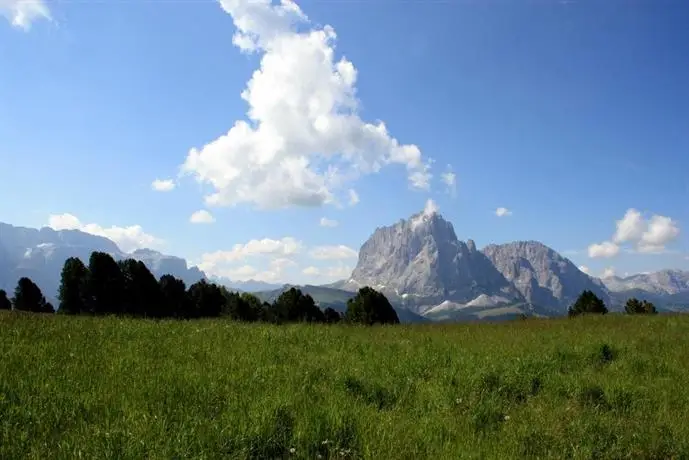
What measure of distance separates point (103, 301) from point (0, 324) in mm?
45181

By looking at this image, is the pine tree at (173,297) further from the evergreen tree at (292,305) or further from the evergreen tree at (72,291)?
the evergreen tree at (292,305)

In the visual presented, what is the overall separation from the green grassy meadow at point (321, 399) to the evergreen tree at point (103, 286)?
44272 mm

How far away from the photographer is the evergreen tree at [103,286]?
52.9m

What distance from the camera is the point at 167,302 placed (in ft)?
212

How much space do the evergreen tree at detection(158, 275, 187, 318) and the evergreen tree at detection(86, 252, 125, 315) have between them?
8.89 m

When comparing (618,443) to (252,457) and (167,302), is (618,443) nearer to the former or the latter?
(252,457)

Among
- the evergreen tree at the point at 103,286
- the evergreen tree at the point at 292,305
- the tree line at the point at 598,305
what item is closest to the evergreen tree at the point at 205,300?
the evergreen tree at the point at 103,286

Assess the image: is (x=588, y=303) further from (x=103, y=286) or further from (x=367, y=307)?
(x=103, y=286)

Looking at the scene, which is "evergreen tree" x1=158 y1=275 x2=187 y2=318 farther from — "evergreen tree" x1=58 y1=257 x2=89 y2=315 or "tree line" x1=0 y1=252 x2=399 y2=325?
"evergreen tree" x1=58 y1=257 x2=89 y2=315

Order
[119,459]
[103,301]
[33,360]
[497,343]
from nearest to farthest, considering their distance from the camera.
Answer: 1. [119,459]
2. [33,360]
3. [497,343]
4. [103,301]

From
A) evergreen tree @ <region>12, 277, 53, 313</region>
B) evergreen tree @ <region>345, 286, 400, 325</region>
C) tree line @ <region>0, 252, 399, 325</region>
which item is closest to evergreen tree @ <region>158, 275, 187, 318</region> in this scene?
tree line @ <region>0, 252, 399, 325</region>

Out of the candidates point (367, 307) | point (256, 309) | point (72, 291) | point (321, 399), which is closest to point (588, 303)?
point (367, 307)

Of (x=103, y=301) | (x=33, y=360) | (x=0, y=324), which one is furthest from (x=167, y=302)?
(x=33, y=360)

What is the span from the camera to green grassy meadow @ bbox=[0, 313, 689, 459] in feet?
18.4
